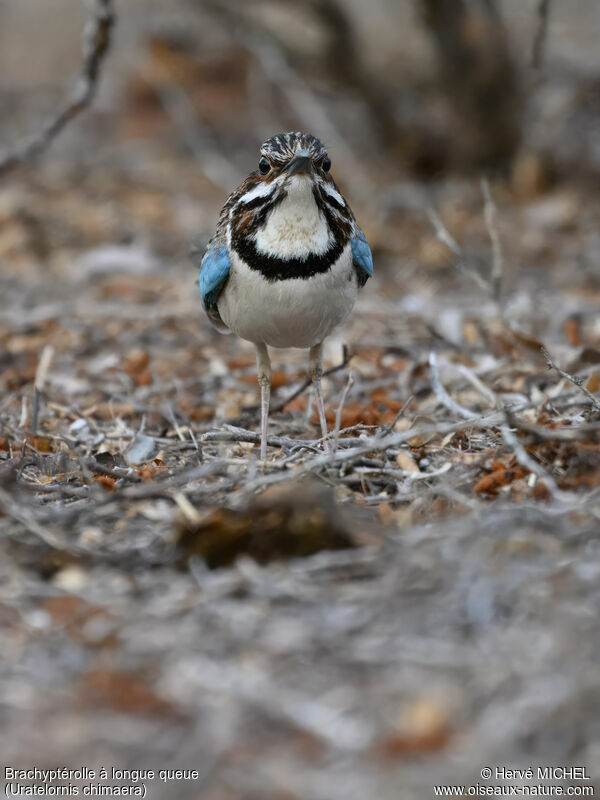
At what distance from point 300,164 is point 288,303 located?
56 cm

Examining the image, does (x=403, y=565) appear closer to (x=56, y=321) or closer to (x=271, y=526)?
(x=271, y=526)

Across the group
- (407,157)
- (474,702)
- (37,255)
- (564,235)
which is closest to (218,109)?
(407,157)

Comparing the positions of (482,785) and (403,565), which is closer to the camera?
(482,785)

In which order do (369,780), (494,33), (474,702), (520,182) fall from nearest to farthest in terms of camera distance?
(369,780)
(474,702)
(494,33)
(520,182)

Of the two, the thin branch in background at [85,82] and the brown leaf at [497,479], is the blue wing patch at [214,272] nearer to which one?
the brown leaf at [497,479]

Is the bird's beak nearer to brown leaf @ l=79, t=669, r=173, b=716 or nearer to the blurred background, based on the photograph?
the blurred background

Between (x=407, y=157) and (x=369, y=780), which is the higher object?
(x=407, y=157)

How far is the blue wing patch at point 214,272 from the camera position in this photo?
453cm

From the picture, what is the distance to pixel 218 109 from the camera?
11.8 meters

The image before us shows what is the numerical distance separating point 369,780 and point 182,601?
0.92 metres

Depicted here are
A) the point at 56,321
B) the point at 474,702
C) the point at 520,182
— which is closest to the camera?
the point at 474,702

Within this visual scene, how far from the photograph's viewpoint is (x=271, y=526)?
11.4 ft

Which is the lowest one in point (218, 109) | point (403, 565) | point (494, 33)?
point (403, 565)

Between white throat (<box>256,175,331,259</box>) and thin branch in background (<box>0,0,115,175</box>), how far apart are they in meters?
2.21
